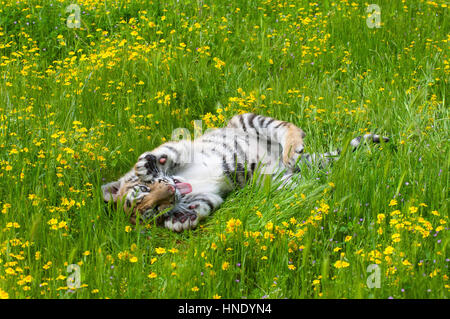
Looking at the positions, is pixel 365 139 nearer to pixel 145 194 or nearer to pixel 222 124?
pixel 222 124

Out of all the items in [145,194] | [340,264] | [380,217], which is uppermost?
[380,217]

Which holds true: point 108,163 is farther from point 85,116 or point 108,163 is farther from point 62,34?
point 62,34

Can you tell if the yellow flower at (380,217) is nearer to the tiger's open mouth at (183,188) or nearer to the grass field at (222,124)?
the grass field at (222,124)

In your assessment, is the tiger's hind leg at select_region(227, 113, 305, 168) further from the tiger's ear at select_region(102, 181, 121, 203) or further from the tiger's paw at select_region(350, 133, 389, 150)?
the tiger's ear at select_region(102, 181, 121, 203)

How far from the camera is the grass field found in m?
3.48

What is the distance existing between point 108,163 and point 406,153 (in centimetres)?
262

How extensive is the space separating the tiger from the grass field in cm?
17

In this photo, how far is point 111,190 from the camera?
15.8ft

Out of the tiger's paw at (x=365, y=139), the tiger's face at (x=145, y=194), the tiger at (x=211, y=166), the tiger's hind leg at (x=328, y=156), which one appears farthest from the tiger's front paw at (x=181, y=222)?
the tiger's paw at (x=365, y=139)

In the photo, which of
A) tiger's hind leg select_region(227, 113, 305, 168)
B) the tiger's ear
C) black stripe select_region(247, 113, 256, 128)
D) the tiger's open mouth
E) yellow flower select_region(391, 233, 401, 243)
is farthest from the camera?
black stripe select_region(247, 113, 256, 128)

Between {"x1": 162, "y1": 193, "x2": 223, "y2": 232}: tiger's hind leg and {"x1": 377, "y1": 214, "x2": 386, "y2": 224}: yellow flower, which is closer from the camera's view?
{"x1": 377, "y1": 214, "x2": 386, "y2": 224}: yellow flower

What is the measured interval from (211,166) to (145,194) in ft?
2.50

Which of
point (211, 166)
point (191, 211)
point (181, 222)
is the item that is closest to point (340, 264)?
point (181, 222)

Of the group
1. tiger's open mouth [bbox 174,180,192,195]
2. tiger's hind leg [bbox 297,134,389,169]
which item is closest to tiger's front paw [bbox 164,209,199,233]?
tiger's open mouth [bbox 174,180,192,195]
